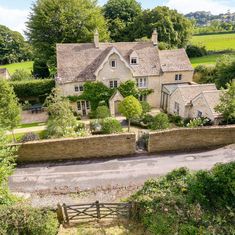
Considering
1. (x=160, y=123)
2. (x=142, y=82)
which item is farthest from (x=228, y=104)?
(x=142, y=82)

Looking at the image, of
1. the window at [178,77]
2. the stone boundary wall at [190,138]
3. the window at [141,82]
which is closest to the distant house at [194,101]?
the window at [178,77]

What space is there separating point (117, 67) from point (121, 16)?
37.9 m

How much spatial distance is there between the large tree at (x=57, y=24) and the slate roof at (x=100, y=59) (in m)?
12.4

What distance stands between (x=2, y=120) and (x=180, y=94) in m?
20.9

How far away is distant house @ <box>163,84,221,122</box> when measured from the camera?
26.6m

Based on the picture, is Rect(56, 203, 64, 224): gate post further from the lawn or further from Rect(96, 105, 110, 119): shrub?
the lawn

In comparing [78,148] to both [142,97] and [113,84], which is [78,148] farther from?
[142,97]

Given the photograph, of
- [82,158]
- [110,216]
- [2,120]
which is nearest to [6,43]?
[2,120]

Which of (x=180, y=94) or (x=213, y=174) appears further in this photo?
(x=180, y=94)

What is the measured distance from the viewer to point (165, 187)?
43.7 ft

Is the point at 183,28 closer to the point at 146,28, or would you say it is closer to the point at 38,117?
the point at 146,28

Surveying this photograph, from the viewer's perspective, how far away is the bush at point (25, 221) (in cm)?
1139

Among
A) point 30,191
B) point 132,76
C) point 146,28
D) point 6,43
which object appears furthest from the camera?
point 6,43

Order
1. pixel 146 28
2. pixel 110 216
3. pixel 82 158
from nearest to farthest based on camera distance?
pixel 110 216 < pixel 82 158 < pixel 146 28
